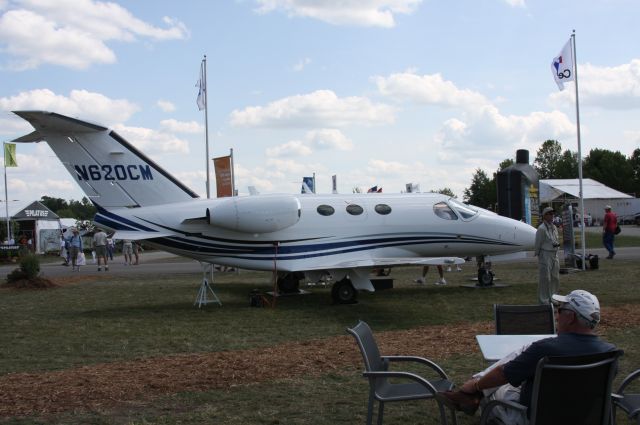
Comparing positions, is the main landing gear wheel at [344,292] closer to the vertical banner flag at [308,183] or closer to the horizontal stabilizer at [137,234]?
the horizontal stabilizer at [137,234]

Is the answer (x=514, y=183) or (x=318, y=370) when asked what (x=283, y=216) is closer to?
(x=318, y=370)

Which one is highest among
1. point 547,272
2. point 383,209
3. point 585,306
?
point 383,209

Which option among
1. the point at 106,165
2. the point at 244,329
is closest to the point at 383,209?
the point at 244,329

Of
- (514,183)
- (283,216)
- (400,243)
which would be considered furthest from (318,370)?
(514,183)

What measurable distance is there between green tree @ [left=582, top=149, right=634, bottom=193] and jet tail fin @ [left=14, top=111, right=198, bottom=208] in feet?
308

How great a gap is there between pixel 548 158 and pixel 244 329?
401 ft

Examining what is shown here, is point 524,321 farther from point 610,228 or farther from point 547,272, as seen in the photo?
point 610,228

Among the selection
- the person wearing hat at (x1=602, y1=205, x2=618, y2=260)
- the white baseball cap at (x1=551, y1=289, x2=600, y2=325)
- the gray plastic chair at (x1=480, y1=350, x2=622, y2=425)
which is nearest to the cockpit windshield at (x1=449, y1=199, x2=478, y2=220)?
the person wearing hat at (x1=602, y1=205, x2=618, y2=260)

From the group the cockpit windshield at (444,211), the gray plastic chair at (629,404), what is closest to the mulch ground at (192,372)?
the gray plastic chair at (629,404)

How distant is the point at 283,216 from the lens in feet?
50.3

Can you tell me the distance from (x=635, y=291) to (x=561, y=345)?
12.5m

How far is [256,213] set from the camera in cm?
1512

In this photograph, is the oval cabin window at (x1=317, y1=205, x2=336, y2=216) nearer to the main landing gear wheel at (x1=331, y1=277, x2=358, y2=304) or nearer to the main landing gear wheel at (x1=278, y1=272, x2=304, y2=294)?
the main landing gear wheel at (x1=331, y1=277, x2=358, y2=304)

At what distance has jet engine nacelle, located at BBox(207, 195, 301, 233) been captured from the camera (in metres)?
15.0
